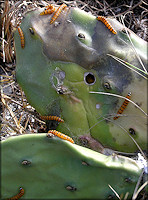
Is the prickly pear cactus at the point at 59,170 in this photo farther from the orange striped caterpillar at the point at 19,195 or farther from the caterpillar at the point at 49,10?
the caterpillar at the point at 49,10

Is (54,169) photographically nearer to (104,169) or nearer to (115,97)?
(104,169)

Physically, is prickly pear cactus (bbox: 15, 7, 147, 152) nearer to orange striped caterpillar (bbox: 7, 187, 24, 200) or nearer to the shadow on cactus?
the shadow on cactus

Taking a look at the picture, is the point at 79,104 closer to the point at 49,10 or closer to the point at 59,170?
the point at 59,170

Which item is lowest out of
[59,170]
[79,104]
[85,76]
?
[59,170]

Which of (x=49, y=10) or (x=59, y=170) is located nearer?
(x=59, y=170)

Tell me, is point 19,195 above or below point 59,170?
below

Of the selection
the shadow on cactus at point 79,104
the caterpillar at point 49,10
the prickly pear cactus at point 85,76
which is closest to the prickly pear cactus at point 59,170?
the shadow on cactus at point 79,104

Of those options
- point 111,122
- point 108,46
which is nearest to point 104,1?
point 108,46

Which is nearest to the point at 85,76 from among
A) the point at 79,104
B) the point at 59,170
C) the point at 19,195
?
A: the point at 79,104
